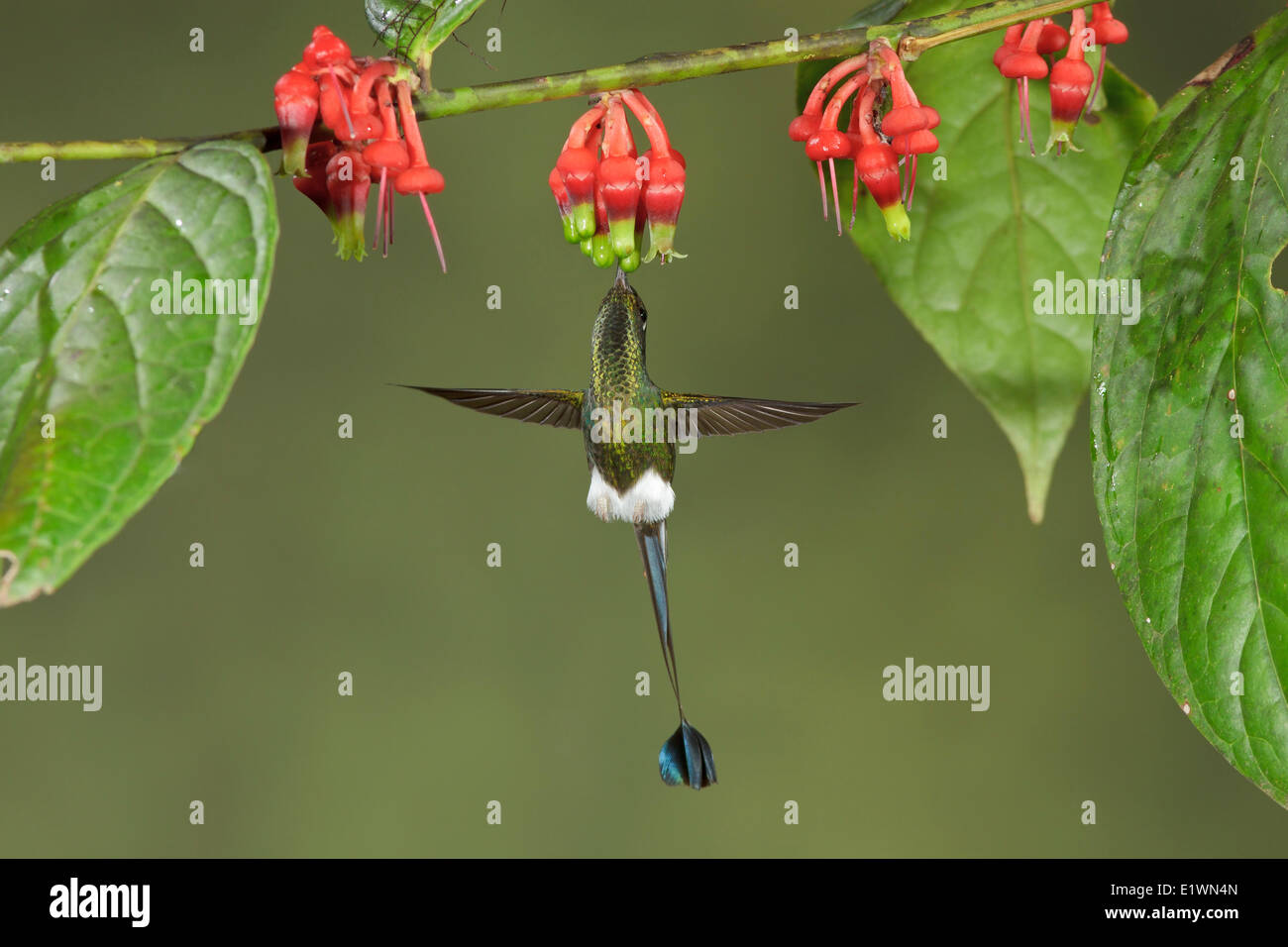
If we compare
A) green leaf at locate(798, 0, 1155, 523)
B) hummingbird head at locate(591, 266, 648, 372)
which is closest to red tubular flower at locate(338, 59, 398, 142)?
hummingbird head at locate(591, 266, 648, 372)

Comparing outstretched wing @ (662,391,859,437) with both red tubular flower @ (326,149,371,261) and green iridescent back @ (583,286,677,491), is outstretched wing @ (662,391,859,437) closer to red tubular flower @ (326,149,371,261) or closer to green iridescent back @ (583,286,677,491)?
green iridescent back @ (583,286,677,491)

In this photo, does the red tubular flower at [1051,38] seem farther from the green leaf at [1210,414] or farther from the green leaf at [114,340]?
the green leaf at [114,340]

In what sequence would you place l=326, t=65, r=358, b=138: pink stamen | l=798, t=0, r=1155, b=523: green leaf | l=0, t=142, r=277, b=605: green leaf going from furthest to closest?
l=798, t=0, r=1155, b=523: green leaf → l=326, t=65, r=358, b=138: pink stamen → l=0, t=142, r=277, b=605: green leaf

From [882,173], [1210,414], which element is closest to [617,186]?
[882,173]

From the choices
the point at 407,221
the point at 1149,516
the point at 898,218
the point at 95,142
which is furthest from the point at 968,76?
the point at 407,221

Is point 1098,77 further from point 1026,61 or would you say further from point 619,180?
point 619,180

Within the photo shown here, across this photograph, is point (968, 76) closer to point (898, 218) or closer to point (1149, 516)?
point (898, 218)
